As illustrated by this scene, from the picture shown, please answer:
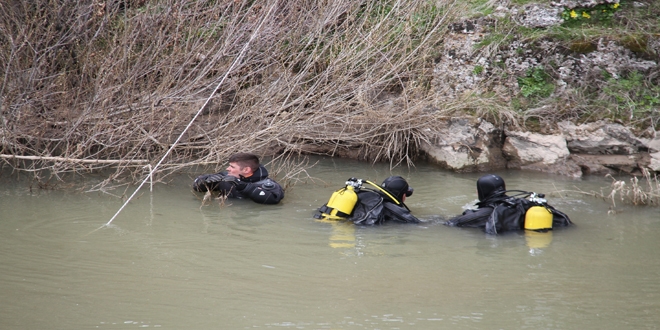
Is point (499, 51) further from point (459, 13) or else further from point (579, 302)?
point (579, 302)

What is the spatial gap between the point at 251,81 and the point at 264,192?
2.20 meters

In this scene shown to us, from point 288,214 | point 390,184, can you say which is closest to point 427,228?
point 390,184

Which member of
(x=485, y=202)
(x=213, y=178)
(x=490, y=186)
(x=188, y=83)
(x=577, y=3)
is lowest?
(x=213, y=178)

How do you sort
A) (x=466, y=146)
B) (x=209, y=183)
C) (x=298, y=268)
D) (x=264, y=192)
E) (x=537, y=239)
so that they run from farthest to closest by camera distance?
(x=466, y=146), (x=209, y=183), (x=264, y=192), (x=537, y=239), (x=298, y=268)

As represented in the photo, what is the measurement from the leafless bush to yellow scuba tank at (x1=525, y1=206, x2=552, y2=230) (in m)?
3.50

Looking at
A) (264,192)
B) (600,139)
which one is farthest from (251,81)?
(600,139)

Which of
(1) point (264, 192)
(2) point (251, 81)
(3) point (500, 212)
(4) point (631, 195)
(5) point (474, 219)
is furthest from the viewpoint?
(2) point (251, 81)

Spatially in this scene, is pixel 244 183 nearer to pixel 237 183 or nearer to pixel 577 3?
pixel 237 183

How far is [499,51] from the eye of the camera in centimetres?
1155

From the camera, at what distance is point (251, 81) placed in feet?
31.2

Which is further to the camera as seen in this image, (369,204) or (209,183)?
(209,183)

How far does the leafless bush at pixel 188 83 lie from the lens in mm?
8641

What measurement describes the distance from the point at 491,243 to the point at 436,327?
224 centimetres

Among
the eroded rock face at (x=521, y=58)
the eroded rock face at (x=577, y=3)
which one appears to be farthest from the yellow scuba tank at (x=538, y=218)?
the eroded rock face at (x=577, y=3)
